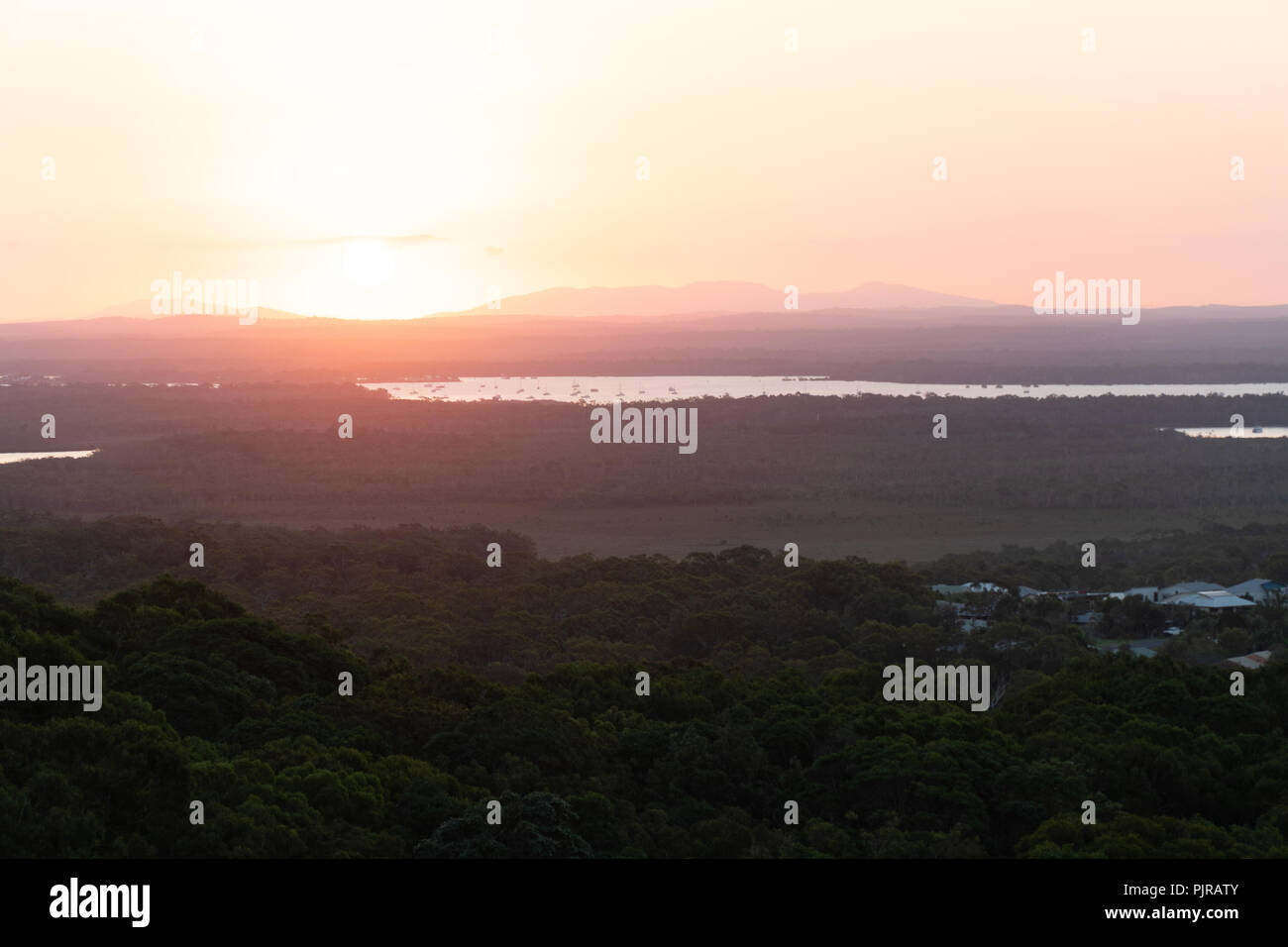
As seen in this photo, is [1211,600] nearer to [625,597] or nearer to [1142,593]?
[1142,593]

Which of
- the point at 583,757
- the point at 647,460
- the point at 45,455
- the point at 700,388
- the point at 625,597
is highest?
the point at 700,388

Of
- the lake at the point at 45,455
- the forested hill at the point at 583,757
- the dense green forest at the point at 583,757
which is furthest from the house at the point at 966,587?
the lake at the point at 45,455

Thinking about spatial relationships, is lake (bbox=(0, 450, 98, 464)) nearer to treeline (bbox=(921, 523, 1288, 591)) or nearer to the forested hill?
treeline (bbox=(921, 523, 1288, 591))

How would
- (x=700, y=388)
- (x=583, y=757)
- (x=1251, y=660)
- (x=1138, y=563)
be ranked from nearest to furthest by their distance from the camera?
(x=583, y=757), (x=1251, y=660), (x=1138, y=563), (x=700, y=388)

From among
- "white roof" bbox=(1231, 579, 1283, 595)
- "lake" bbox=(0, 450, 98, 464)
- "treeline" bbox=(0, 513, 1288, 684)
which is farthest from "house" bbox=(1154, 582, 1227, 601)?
"lake" bbox=(0, 450, 98, 464)

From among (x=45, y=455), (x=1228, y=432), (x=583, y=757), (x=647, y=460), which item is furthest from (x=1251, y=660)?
(x=45, y=455)
